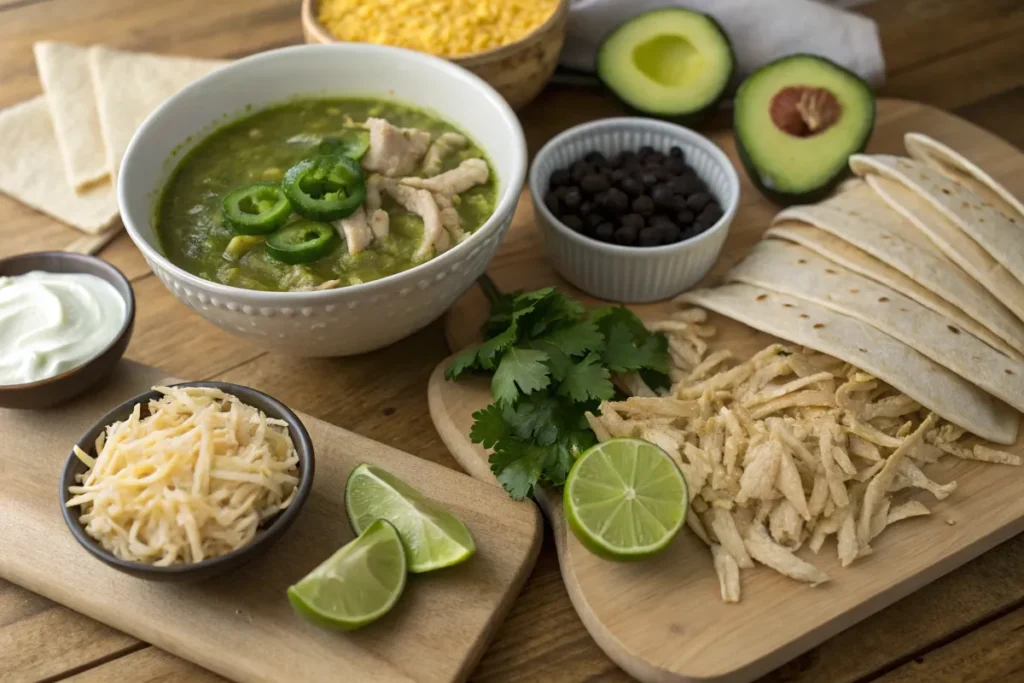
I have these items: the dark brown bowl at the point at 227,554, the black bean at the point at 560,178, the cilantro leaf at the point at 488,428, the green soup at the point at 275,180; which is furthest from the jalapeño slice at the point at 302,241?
the black bean at the point at 560,178

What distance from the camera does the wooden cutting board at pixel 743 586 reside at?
2.74 meters

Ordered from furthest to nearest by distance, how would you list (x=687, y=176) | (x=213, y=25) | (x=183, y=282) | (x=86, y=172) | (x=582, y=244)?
(x=213, y=25) → (x=86, y=172) → (x=687, y=176) → (x=582, y=244) → (x=183, y=282)

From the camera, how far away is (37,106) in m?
4.90

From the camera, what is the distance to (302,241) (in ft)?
11.4

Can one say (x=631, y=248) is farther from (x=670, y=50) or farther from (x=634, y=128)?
(x=670, y=50)

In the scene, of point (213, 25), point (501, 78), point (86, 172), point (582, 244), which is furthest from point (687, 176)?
point (213, 25)

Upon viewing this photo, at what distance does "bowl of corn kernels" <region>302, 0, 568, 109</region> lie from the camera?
4480 mm

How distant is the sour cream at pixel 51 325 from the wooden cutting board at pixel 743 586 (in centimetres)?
122

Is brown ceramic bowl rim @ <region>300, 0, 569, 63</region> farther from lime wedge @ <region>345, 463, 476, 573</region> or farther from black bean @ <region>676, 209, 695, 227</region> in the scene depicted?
lime wedge @ <region>345, 463, 476, 573</region>

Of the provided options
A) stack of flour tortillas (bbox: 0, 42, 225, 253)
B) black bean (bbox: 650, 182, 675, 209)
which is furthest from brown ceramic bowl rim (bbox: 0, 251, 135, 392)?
black bean (bbox: 650, 182, 675, 209)

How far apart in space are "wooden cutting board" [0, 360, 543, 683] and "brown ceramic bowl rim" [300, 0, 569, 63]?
189cm

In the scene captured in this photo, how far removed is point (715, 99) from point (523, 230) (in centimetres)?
117

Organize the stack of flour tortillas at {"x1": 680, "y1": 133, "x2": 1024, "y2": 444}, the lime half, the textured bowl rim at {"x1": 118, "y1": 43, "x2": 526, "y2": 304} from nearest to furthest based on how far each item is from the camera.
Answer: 1. the lime half
2. the textured bowl rim at {"x1": 118, "y1": 43, "x2": 526, "y2": 304}
3. the stack of flour tortillas at {"x1": 680, "y1": 133, "x2": 1024, "y2": 444}

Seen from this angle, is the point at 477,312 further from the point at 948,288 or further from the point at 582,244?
the point at 948,288
